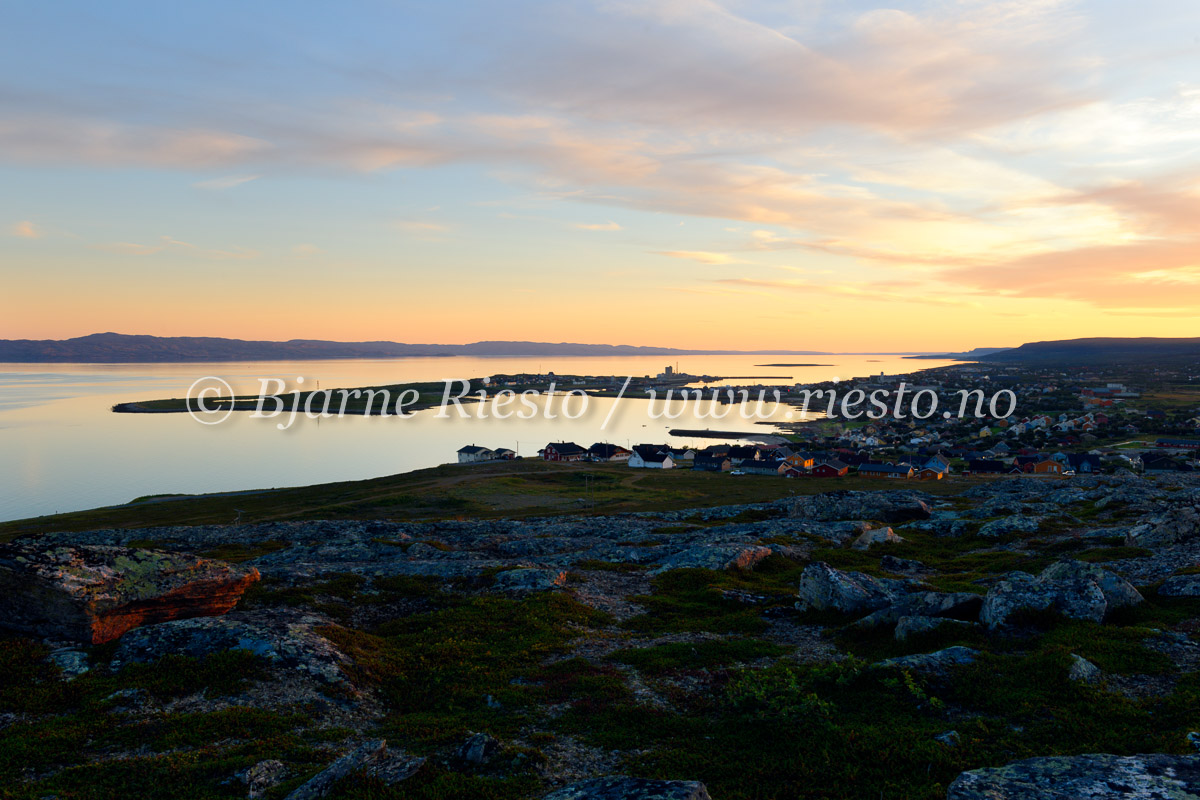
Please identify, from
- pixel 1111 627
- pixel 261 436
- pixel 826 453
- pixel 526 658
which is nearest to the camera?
pixel 1111 627

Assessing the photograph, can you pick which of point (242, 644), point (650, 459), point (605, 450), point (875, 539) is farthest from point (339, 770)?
point (605, 450)

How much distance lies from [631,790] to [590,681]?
7.05 metres

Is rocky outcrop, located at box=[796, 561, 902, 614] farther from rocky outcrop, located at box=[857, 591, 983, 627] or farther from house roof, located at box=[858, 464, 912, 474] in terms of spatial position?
house roof, located at box=[858, 464, 912, 474]

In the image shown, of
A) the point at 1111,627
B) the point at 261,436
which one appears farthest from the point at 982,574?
the point at 261,436

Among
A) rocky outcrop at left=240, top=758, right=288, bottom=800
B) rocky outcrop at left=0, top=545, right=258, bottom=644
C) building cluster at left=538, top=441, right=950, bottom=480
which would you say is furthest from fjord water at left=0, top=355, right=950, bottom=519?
rocky outcrop at left=240, top=758, right=288, bottom=800

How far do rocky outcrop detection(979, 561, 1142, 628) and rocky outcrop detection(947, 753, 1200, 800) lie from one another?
9391mm

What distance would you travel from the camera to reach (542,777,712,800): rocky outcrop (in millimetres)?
9188

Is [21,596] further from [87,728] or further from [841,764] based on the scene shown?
[841,764]

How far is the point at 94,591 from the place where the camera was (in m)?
16.9

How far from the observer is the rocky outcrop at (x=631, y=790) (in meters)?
9.19

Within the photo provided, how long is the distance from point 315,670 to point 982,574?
1039 inches

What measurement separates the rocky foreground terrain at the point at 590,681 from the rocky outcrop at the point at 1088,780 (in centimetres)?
4

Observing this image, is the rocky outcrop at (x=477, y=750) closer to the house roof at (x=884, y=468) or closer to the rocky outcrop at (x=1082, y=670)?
the rocky outcrop at (x=1082, y=670)

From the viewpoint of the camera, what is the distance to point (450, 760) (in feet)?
39.4
